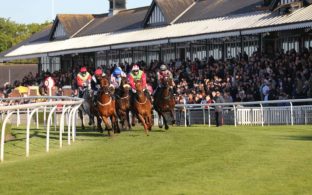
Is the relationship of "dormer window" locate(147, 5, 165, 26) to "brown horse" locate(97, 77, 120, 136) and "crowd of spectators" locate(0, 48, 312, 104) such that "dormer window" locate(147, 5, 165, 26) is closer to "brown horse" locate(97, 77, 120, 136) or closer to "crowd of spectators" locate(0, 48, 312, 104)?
"crowd of spectators" locate(0, 48, 312, 104)

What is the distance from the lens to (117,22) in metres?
49.0

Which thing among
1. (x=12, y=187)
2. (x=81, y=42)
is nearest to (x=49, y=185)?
(x=12, y=187)

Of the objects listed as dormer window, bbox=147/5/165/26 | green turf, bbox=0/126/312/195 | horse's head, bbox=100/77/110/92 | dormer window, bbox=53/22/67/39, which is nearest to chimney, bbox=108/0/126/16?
dormer window, bbox=53/22/67/39

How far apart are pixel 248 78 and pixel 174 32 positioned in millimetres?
9393

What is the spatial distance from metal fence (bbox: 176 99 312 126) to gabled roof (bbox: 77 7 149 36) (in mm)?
15566

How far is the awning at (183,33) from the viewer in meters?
30.2

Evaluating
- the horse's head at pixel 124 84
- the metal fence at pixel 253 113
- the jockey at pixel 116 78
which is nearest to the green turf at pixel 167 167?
the horse's head at pixel 124 84

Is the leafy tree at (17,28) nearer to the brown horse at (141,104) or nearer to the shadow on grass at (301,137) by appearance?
the brown horse at (141,104)

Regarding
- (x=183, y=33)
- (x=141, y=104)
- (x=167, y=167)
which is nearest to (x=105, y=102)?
(x=141, y=104)

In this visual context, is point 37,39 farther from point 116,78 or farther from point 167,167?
point 167,167

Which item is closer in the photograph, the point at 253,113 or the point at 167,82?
the point at 167,82

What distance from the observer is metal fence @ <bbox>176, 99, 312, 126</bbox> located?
24359 mm

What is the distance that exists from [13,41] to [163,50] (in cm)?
5346

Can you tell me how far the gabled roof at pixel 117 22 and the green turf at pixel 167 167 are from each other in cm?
2856
